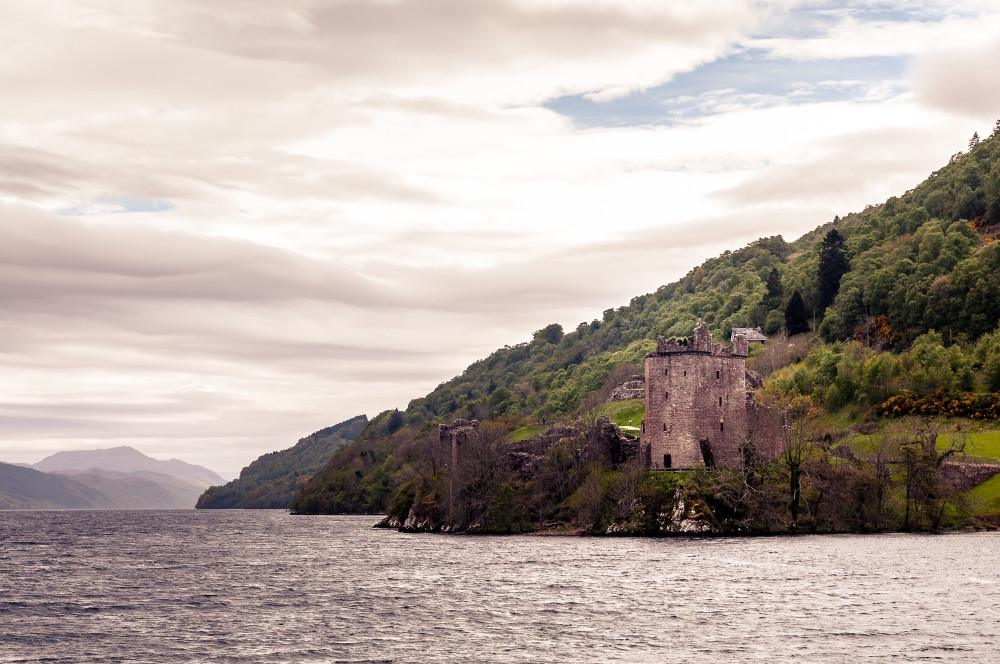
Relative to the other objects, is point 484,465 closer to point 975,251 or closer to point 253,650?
point 253,650

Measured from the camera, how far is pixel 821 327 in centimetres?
17812

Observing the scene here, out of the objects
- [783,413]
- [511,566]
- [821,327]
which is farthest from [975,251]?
[511,566]

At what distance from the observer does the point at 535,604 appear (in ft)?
196

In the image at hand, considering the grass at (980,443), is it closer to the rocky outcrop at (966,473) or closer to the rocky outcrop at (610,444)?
the rocky outcrop at (966,473)

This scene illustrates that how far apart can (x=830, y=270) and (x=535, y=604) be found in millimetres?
142192

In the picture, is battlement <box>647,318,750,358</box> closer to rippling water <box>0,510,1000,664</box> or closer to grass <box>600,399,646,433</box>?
rippling water <box>0,510,1000,664</box>

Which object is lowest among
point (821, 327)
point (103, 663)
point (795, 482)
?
point (103, 663)

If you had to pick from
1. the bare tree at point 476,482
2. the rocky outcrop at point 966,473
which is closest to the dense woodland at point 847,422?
the bare tree at point 476,482

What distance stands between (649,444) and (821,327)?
7827cm

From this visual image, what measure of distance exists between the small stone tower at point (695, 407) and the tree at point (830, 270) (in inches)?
3342

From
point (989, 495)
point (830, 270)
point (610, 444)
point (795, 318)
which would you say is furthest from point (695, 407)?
point (830, 270)

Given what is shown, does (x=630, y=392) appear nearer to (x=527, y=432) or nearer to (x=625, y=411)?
(x=625, y=411)

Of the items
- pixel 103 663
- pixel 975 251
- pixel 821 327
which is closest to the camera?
pixel 103 663

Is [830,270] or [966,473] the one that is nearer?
[966,473]
